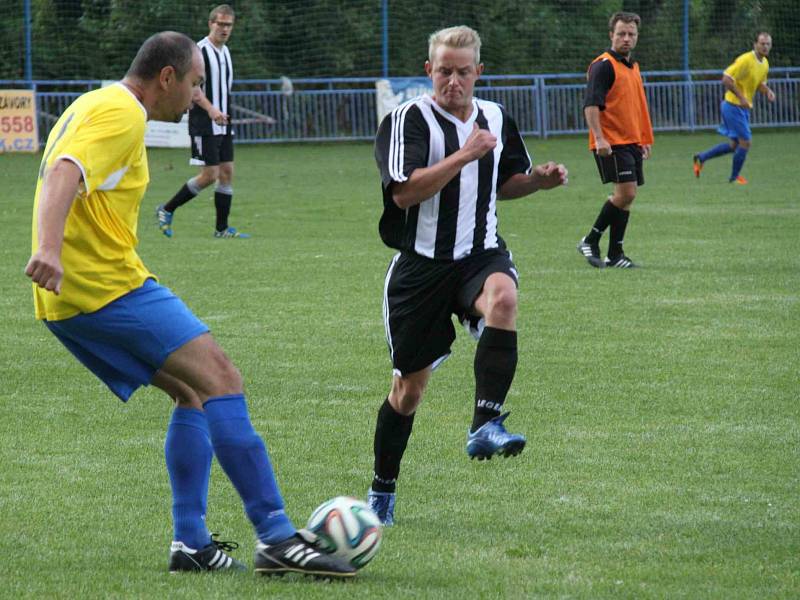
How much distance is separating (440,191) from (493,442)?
0.98 m

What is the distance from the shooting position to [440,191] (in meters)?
5.11

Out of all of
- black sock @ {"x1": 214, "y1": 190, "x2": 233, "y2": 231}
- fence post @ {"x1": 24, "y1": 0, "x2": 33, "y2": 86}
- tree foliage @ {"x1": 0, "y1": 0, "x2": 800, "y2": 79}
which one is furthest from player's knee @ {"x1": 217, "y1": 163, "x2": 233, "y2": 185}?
tree foliage @ {"x1": 0, "y1": 0, "x2": 800, "y2": 79}

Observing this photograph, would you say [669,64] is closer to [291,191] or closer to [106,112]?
[291,191]

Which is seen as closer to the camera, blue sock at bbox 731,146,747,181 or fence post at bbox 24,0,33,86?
blue sock at bbox 731,146,747,181

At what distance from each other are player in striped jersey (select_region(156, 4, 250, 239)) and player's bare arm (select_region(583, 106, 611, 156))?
3743 millimetres

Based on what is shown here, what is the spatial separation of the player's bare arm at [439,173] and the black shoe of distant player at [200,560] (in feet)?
4.61

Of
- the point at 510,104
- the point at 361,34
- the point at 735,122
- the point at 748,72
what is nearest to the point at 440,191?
the point at 735,122

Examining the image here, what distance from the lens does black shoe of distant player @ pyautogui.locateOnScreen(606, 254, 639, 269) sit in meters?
11.7

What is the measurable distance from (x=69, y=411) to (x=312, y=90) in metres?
23.0

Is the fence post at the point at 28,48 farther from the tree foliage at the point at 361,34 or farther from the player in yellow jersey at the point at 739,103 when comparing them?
the player in yellow jersey at the point at 739,103

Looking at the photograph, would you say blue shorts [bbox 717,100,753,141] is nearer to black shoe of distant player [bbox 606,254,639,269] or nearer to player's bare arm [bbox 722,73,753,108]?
player's bare arm [bbox 722,73,753,108]

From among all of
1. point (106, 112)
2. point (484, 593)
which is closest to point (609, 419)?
point (484, 593)

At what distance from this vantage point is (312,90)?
2923 cm

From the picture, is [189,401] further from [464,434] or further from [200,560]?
[464,434]
